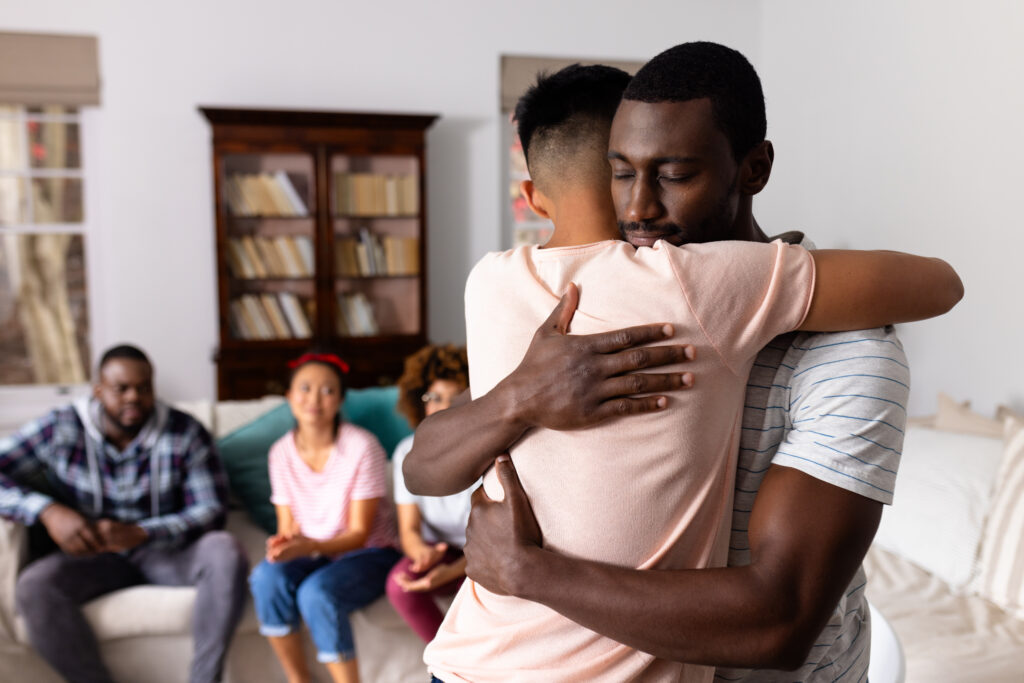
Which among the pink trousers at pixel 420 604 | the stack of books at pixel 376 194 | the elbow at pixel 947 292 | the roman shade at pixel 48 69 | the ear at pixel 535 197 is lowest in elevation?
the pink trousers at pixel 420 604

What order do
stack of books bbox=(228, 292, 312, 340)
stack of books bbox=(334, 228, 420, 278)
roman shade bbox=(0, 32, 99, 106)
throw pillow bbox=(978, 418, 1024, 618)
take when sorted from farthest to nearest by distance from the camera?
1. stack of books bbox=(334, 228, 420, 278)
2. stack of books bbox=(228, 292, 312, 340)
3. roman shade bbox=(0, 32, 99, 106)
4. throw pillow bbox=(978, 418, 1024, 618)

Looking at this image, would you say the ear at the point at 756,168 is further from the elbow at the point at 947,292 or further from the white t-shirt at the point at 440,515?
the white t-shirt at the point at 440,515

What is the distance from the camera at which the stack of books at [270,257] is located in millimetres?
4586

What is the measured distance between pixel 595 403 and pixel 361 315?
412cm

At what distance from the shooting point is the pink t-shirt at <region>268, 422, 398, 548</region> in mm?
2900

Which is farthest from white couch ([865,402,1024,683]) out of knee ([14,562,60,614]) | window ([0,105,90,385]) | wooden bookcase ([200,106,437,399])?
window ([0,105,90,385])

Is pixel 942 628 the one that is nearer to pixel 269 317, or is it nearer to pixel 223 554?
pixel 223 554

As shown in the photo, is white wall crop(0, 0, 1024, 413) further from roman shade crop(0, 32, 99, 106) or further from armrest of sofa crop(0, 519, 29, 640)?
armrest of sofa crop(0, 519, 29, 640)

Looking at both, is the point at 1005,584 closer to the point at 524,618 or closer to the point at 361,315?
the point at 524,618

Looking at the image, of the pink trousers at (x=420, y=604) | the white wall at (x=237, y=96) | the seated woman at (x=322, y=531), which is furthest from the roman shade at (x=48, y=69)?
the pink trousers at (x=420, y=604)

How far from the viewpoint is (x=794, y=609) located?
2.39ft

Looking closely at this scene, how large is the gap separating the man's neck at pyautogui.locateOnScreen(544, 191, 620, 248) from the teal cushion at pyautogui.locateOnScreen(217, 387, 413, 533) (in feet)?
8.00

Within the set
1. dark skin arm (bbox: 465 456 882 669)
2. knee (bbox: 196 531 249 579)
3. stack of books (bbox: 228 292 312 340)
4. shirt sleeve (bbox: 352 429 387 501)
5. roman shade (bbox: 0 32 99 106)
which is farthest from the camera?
stack of books (bbox: 228 292 312 340)

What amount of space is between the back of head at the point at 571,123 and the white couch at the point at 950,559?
5.36 feet
